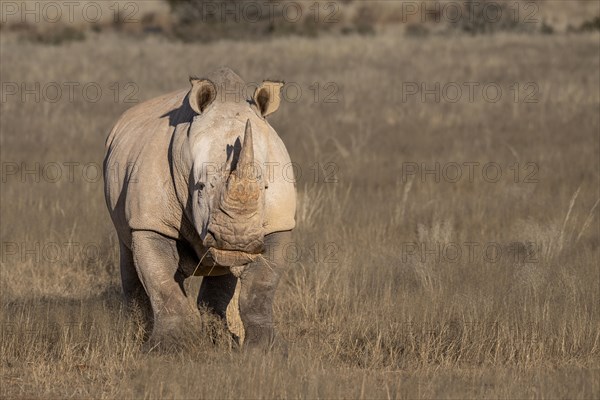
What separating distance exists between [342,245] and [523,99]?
29.9ft

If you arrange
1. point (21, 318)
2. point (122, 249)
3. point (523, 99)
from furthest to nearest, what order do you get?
point (523, 99)
point (122, 249)
point (21, 318)

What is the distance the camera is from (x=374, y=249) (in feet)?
30.4

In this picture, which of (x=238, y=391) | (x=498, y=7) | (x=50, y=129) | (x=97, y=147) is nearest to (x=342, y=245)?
(x=238, y=391)

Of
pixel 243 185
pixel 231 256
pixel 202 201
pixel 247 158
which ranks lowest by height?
pixel 231 256

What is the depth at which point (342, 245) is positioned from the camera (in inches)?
367

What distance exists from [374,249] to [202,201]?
13.2 ft

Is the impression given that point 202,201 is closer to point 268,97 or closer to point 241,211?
point 241,211

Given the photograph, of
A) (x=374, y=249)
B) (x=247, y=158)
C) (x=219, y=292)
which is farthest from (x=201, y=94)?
(x=374, y=249)

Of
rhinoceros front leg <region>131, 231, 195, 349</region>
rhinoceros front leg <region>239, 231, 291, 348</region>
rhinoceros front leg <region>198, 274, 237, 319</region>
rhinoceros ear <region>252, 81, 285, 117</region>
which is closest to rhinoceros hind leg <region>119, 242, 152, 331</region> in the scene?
rhinoceros front leg <region>198, 274, 237, 319</region>

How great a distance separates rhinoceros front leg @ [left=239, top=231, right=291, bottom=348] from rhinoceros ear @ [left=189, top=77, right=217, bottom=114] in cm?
79

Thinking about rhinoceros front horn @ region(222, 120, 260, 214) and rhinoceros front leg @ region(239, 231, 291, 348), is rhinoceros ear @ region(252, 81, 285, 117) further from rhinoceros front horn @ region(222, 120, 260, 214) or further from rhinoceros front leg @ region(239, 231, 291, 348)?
rhinoceros front horn @ region(222, 120, 260, 214)

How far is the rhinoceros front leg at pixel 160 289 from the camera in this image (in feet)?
19.4

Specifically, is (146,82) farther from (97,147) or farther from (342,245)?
(342,245)

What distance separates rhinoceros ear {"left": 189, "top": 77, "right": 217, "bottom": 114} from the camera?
18.8 ft
